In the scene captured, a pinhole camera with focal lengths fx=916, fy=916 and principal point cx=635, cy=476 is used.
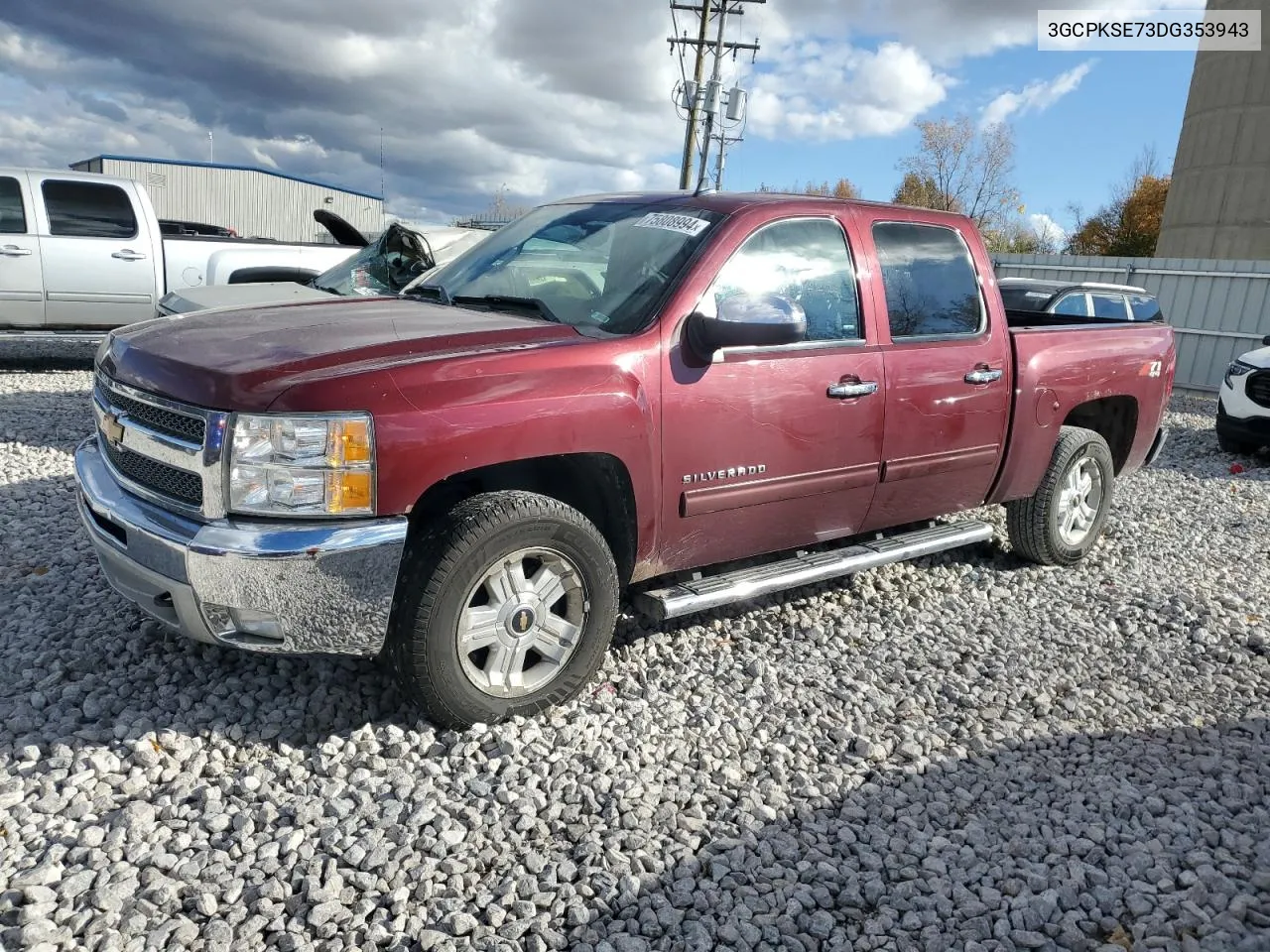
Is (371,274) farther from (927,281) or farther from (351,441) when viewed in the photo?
(351,441)

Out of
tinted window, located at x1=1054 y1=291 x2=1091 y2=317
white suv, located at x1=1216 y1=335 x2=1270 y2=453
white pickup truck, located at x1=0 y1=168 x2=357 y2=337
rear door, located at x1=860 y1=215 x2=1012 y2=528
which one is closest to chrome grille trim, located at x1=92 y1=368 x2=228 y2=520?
rear door, located at x1=860 y1=215 x2=1012 y2=528

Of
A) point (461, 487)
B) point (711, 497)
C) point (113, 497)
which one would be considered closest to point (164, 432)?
point (113, 497)

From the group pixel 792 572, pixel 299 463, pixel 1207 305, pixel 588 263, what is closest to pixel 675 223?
pixel 588 263

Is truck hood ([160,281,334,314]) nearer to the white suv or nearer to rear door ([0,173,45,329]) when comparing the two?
rear door ([0,173,45,329])

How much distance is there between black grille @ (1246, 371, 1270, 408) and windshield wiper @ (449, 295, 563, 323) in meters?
8.84

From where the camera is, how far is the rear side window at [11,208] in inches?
356

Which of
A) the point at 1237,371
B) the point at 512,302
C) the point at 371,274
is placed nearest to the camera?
the point at 512,302

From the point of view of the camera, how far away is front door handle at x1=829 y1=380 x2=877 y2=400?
12.2ft

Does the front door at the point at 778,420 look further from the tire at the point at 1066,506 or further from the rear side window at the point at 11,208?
the rear side window at the point at 11,208

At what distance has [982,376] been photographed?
14.2 feet

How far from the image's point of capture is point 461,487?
309 cm

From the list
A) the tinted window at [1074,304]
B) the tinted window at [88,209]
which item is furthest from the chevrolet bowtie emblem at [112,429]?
the tinted window at [1074,304]

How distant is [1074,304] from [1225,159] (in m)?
34.2

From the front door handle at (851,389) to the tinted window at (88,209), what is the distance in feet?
28.0
